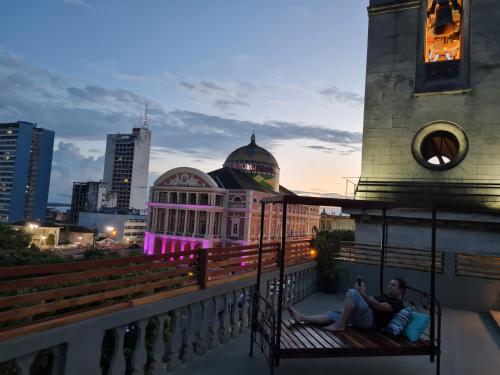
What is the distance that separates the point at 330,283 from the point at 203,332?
6.57m

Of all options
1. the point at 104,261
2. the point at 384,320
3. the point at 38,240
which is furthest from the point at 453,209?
the point at 38,240

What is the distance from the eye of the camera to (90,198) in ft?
434

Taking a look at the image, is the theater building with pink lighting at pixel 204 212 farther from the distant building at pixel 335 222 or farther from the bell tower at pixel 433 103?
the bell tower at pixel 433 103

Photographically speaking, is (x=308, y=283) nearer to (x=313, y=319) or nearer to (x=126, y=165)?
(x=313, y=319)

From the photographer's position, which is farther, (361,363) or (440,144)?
(440,144)

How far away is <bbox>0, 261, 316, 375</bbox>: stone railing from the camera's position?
3570mm

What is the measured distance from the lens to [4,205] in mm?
138750

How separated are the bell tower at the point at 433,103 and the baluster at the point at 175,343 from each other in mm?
11239

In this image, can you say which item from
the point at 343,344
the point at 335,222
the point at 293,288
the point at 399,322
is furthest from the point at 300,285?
the point at 335,222

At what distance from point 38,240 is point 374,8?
7049 cm

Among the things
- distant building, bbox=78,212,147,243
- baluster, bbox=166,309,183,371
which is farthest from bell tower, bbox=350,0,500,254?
distant building, bbox=78,212,147,243

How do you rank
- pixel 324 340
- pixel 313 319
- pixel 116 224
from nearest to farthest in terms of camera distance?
pixel 324 340 → pixel 313 319 → pixel 116 224

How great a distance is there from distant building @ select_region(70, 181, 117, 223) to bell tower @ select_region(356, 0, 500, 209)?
12433cm

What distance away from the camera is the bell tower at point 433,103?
1367 centimetres
